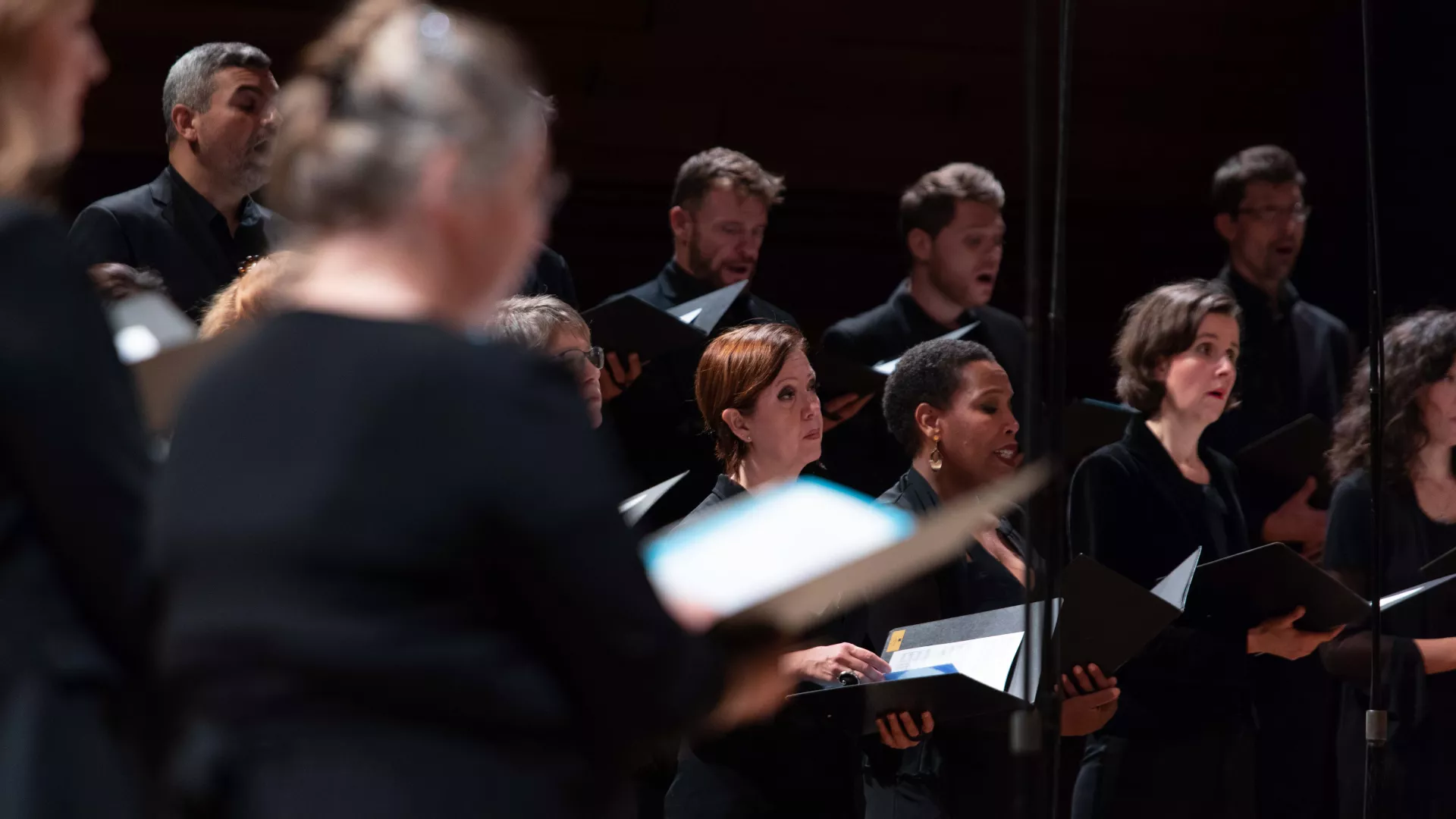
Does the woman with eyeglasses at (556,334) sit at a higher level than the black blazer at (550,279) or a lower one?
lower

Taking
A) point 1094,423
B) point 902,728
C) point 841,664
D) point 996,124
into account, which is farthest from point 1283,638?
point 996,124

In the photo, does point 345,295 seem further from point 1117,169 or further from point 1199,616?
point 1117,169

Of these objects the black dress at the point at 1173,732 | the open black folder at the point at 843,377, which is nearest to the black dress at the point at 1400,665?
the black dress at the point at 1173,732

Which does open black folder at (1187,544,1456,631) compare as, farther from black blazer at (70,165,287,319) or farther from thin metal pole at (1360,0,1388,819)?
black blazer at (70,165,287,319)

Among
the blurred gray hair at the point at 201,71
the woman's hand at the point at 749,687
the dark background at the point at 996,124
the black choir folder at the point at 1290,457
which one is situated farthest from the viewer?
the dark background at the point at 996,124

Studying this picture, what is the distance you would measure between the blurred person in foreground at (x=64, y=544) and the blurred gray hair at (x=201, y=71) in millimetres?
2333

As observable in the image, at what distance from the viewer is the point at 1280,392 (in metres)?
4.32

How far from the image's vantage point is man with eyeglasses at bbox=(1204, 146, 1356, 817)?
3859 mm

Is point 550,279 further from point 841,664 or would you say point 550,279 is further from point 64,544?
point 64,544

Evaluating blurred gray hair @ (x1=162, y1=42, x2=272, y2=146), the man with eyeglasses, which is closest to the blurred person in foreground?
blurred gray hair @ (x1=162, y1=42, x2=272, y2=146)

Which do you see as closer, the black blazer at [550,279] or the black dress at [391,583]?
the black dress at [391,583]

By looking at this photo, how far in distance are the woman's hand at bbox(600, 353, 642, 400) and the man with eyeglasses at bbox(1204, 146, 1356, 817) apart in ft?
4.55

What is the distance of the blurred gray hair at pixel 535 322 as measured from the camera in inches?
116

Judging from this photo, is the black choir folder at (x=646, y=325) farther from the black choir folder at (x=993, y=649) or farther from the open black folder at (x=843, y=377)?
the black choir folder at (x=993, y=649)
